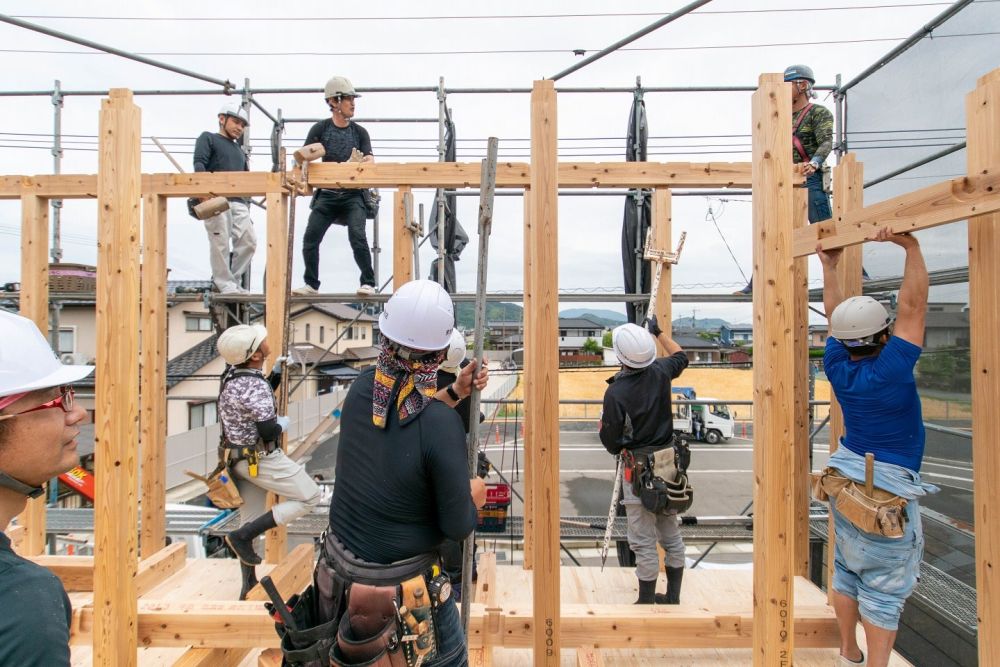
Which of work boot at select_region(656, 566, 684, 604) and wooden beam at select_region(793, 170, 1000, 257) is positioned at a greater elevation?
wooden beam at select_region(793, 170, 1000, 257)

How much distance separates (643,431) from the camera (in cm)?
354

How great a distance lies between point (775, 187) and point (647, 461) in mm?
1968

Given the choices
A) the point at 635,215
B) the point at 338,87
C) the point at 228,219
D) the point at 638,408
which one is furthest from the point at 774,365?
the point at 228,219

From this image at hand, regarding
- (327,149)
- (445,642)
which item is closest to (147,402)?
(327,149)

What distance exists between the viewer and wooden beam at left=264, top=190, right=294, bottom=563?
399cm

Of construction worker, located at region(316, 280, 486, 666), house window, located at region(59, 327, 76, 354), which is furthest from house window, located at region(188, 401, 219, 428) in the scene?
construction worker, located at region(316, 280, 486, 666)

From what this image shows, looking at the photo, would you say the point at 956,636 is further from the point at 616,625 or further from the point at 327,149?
the point at 327,149

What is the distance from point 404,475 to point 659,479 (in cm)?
214

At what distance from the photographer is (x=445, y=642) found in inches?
82.3

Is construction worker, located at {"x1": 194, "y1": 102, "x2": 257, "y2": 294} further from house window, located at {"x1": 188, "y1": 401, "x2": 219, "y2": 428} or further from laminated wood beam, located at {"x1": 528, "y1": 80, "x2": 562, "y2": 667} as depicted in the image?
house window, located at {"x1": 188, "y1": 401, "x2": 219, "y2": 428}

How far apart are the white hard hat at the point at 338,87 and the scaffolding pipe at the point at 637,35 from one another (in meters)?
2.71

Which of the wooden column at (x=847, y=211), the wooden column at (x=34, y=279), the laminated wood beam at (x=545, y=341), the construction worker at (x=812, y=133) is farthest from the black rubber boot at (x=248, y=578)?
the construction worker at (x=812, y=133)

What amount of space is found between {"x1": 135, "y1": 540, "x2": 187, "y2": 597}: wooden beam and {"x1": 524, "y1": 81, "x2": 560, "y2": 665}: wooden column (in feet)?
10.1

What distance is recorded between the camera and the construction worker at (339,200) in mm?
4848
